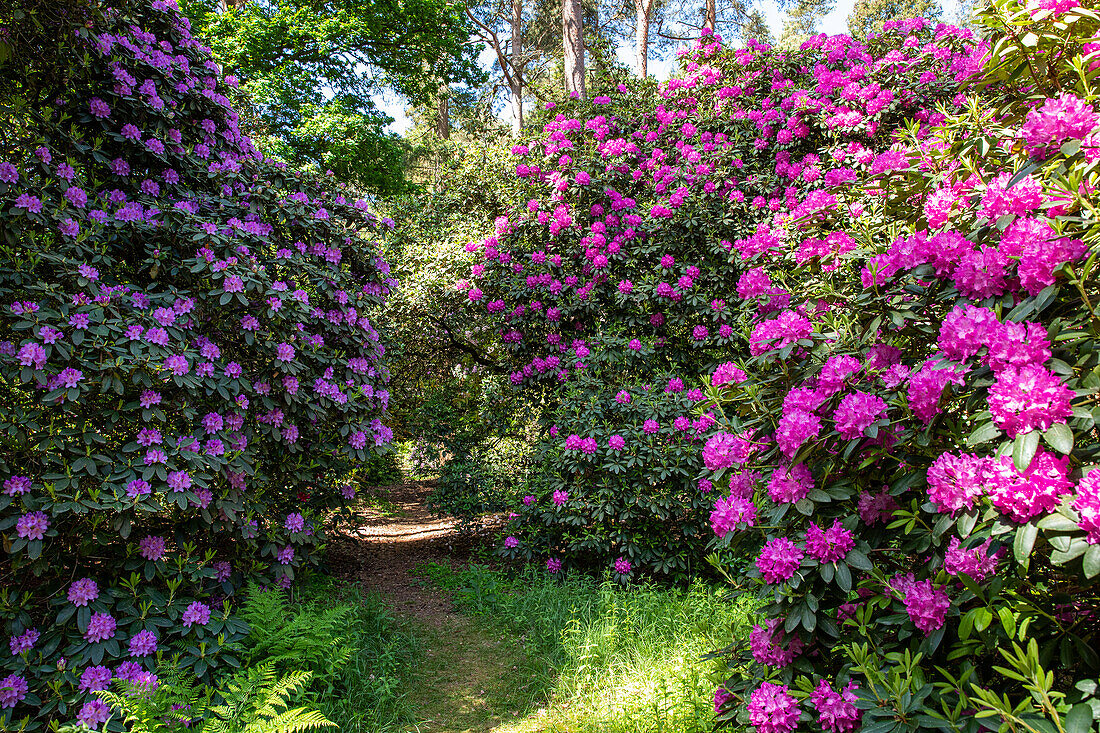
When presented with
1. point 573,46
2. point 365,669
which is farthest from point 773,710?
point 573,46

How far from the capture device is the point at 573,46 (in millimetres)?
7301

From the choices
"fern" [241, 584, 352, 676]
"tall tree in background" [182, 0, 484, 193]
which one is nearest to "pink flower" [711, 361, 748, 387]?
"fern" [241, 584, 352, 676]

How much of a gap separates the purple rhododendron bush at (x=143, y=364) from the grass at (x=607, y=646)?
142 cm

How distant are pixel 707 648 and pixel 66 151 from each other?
4162mm

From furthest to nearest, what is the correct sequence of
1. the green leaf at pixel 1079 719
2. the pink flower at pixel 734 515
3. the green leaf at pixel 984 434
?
the pink flower at pixel 734 515 → the green leaf at pixel 984 434 → the green leaf at pixel 1079 719

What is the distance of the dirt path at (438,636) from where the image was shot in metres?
3.07

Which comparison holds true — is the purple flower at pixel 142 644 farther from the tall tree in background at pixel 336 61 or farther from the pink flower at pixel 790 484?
the tall tree in background at pixel 336 61

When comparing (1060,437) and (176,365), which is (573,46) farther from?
(1060,437)

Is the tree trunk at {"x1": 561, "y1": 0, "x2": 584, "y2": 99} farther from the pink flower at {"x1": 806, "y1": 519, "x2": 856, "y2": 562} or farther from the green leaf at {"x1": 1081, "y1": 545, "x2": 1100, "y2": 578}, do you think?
the green leaf at {"x1": 1081, "y1": 545, "x2": 1100, "y2": 578}

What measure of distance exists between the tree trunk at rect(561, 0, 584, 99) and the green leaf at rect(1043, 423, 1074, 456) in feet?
21.7

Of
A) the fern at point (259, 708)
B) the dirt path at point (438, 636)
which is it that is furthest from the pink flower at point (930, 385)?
the dirt path at point (438, 636)

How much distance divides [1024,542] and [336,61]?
1324 cm

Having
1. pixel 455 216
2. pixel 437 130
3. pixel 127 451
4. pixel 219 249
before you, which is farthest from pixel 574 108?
pixel 437 130

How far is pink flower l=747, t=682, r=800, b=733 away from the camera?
1614mm
